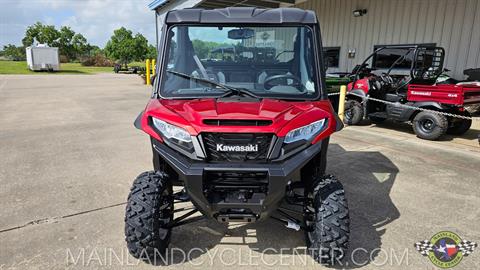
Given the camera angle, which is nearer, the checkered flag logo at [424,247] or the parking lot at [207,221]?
the parking lot at [207,221]

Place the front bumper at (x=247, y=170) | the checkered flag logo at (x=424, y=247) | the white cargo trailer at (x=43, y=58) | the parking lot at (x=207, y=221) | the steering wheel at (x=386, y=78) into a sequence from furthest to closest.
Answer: the white cargo trailer at (x=43, y=58), the steering wheel at (x=386, y=78), the checkered flag logo at (x=424, y=247), the parking lot at (x=207, y=221), the front bumper at (x=247, y=170)

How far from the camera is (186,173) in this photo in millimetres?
2578

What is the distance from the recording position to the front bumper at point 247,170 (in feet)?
8.42

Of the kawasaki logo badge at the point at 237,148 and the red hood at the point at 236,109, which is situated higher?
the red hood at the point at 236,109

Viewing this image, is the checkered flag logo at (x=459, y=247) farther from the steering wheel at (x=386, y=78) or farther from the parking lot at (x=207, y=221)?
the steering wheel at (x=386, y=78)

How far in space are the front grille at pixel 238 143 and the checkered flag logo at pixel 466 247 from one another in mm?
2038

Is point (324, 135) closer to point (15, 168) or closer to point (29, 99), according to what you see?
point (15, 168)

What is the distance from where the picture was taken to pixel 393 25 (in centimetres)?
1133

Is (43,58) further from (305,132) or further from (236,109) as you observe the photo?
(305,132)

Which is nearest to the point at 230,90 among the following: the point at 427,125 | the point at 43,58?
the point at 427,125

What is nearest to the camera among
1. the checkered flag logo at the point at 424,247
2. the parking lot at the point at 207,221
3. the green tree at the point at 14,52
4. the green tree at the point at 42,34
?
the parking lot at the point at 207,221

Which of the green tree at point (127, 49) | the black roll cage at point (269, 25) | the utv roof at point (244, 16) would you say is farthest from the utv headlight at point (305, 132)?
the green tree at point (127, 49)

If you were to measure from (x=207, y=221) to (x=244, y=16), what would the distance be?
79.3 inches

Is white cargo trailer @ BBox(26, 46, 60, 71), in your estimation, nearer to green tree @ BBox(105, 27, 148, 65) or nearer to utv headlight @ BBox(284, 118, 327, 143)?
green tree @ BBox(105, 27, 148, 65)
